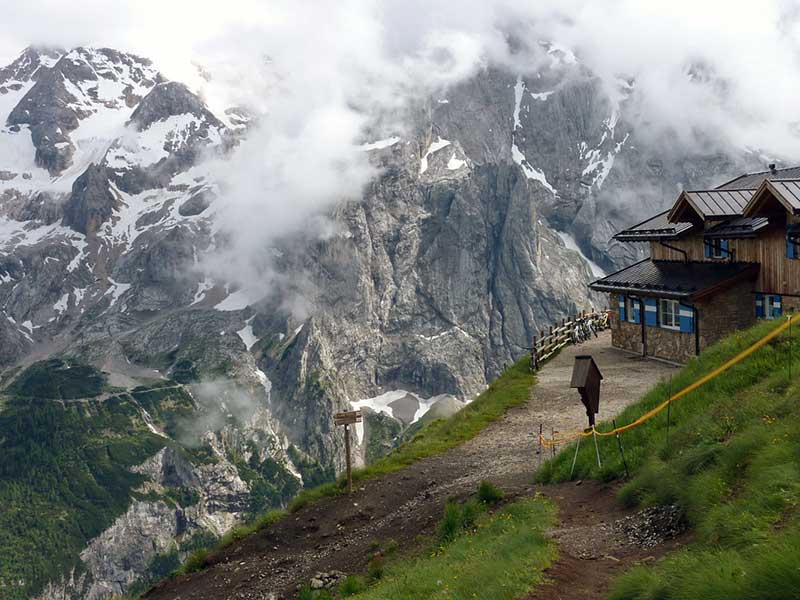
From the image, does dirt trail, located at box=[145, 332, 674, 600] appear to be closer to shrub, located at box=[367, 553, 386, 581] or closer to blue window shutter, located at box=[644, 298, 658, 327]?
shrub, located at box=[367, 553, 386, 581]

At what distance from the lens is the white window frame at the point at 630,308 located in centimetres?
4266

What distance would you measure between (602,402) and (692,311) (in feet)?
34.4

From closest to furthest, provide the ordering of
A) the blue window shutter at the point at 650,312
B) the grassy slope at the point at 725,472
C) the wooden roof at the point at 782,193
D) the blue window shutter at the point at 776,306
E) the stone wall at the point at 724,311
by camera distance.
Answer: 1. the grassy slope at the point at 725,472
2. the wooden roof at the point at 782,193
3. the blue window shutter at the point at 776,306
4. the stone wall at the point at 724,311
5. the blue window shutter at the point at 650,312

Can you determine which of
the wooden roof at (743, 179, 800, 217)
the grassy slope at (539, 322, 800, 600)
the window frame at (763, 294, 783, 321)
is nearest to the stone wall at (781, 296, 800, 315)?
the window frame at (763, 294, 783, 321)

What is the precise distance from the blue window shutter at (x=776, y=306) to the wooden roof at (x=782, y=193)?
5.48m

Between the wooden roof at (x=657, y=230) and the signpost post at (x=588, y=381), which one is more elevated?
the wooden roof at (x=657, y=230)

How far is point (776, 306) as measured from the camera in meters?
35.7

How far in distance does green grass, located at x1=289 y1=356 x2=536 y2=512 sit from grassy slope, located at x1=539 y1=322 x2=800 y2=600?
9.31 meters

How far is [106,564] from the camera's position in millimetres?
199125

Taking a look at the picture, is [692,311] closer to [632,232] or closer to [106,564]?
[632,232]

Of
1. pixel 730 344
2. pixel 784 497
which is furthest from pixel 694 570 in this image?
pixel 730 344

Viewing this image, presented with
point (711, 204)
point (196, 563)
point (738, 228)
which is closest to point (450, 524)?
point (196, 563)

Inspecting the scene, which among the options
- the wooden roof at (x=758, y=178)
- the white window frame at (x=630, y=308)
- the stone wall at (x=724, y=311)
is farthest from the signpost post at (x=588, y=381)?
the wooden roof at (x=758, y=178)

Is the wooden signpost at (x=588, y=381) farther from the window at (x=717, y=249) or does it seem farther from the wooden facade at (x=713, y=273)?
the window at (x=717, y=249)
